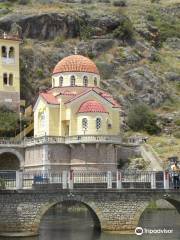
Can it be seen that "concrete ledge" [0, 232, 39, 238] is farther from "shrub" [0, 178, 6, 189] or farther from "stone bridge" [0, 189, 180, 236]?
"shrub" [0, 178, 6, 189]

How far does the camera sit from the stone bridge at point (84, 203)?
34.9 m

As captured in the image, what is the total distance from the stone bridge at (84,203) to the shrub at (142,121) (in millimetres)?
37187

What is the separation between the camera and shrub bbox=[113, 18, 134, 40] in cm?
9775

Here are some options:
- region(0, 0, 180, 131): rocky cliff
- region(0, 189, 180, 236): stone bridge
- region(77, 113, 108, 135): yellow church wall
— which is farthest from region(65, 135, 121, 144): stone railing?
region(0, 0, 180, 131): rocky cliff

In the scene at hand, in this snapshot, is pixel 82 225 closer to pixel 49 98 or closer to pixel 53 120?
pixel 53 120

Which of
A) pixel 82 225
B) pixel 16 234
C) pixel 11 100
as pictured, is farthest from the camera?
pixel 11 100

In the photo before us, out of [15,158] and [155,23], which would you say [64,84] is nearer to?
[15,158]

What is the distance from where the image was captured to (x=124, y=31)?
3861 inches

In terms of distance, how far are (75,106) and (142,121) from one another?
54.4ft

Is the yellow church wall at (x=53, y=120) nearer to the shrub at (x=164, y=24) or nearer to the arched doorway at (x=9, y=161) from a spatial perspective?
the arched doorway at (x=9, y=161)

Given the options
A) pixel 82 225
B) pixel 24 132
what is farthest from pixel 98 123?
pixel 82 225

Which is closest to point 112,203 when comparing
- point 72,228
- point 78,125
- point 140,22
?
point 72,228

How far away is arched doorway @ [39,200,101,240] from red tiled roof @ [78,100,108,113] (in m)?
9.83

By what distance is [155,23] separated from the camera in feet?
374
